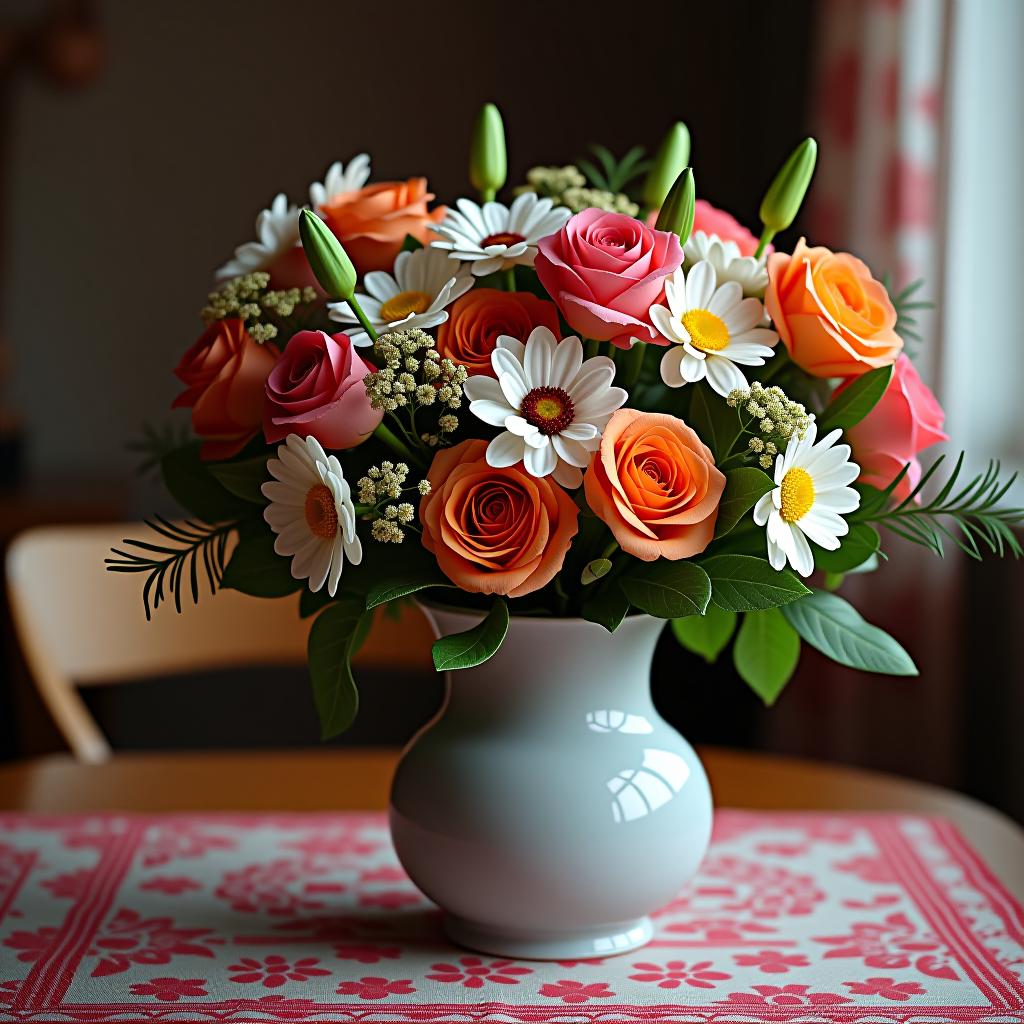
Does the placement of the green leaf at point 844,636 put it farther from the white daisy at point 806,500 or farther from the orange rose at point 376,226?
the orange rose at point 376,226

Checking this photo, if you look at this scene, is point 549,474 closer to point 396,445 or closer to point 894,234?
point 396,445

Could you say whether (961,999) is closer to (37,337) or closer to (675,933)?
(675,933)

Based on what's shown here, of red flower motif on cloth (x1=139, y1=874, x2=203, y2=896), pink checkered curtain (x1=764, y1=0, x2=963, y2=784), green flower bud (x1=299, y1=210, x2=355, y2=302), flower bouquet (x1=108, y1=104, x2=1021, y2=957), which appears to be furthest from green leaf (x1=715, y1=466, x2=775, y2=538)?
pink checkered curtain (x1=764, y1=0, x2=963, y2=784)

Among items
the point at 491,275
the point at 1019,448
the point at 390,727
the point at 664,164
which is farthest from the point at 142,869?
the point at 390,727

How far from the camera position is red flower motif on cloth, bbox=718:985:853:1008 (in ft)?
2.43

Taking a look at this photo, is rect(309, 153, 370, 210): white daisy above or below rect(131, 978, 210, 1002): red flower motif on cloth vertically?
above

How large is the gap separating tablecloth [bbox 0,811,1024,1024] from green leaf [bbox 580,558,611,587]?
24cm

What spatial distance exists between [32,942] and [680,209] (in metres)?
0.59

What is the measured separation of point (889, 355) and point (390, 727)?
2617 mm

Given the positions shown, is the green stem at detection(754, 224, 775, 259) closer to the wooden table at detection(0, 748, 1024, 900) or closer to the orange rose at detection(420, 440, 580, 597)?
the orange rose at detection(420, 440, 580, 597)

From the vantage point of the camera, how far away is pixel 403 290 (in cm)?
75

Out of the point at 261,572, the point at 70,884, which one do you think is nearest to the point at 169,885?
the point at 70,884

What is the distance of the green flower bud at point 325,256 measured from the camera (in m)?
0.68

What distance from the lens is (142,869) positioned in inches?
37.4
